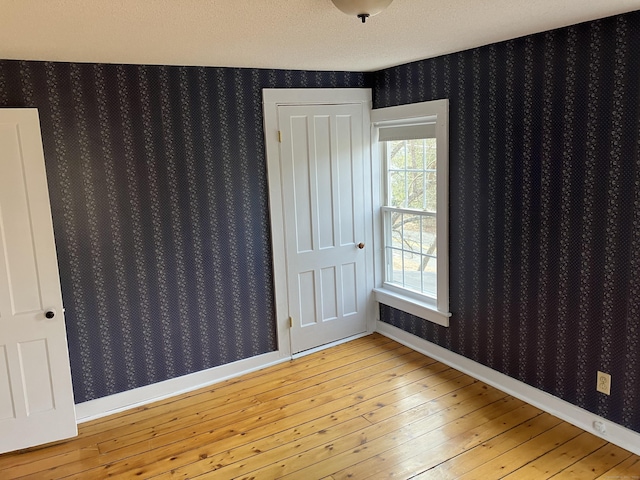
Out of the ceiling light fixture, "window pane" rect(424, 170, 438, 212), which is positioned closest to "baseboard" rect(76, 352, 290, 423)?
"window pane" rect(424, 170, 438, 212)

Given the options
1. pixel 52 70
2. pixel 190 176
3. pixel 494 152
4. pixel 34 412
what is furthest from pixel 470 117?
pixel 34 412

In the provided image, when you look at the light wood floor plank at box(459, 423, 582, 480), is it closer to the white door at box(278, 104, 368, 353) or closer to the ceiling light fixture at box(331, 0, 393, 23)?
the white door at box(278, 104, 368, 353)

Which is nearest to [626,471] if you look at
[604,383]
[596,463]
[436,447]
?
[596,463]

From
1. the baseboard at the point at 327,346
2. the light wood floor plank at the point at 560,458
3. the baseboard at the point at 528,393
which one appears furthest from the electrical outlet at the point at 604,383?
the baseboard at the point at 327,346

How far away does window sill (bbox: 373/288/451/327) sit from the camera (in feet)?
12.8

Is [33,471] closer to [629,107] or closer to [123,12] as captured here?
[123,12]

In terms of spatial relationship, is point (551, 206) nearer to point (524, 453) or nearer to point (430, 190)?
point (430, 190)

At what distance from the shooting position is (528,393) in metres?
3.31

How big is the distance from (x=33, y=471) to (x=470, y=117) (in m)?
3.47

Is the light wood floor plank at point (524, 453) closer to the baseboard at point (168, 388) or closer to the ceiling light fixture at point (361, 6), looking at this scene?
the baseboard at point (168, 388)

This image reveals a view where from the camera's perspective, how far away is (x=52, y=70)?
3.06 m

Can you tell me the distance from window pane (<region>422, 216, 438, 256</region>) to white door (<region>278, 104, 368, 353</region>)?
0.57 m

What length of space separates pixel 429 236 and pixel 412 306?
0.60 meters

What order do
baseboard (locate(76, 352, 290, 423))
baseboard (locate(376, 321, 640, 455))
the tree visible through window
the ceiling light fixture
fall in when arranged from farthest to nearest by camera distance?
the tree visible through window, baseboard (locate(76, 352, 290, 423)), baseboard (locate(376, 321, 640, 455)), the ceiling light fixture
